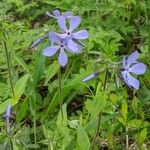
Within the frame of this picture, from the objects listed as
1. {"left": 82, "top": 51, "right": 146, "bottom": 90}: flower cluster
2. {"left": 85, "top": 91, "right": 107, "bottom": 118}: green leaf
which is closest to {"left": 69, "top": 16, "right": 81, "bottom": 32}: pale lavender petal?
{"left": 82, "top": 51, "right": 146, "bottom": 90}: flower cluster

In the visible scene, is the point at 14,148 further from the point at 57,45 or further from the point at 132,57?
the point at 132,57

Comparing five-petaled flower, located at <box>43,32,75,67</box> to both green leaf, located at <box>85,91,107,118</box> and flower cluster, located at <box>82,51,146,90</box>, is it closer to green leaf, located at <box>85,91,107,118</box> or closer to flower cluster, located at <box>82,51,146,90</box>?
flower cluster, located at <box>82,51,146,90</box>

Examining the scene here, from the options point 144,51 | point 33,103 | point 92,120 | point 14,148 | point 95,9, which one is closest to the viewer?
point 14,148

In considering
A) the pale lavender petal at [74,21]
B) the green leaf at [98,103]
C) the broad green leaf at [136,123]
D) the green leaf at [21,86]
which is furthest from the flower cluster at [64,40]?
the broad green leaf at [136,123]

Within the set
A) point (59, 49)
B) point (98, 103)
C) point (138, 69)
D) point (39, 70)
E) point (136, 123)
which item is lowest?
point (136, 123)

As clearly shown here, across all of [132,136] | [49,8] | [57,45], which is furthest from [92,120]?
[49,8]

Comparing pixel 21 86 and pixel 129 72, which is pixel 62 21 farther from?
pixel 21 86

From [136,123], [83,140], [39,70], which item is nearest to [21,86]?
[39,70]

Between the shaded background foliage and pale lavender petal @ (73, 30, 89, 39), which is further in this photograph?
the shaded background foliage

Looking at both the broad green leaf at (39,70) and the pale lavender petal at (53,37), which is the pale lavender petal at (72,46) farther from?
the broad green leaf at (39,70)
